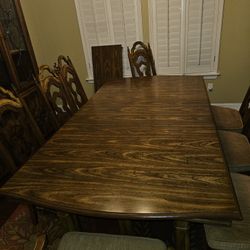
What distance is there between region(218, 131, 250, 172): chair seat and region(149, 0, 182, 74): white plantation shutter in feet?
4.97

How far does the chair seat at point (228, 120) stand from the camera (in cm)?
189

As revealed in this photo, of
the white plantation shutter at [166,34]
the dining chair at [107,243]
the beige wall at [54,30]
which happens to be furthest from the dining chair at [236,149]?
the beige wall at [54,30]

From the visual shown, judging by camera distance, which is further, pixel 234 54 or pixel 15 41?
pixel 234 54

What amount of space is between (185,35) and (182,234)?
246cm

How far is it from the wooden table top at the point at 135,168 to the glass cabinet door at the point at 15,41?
1.55 m

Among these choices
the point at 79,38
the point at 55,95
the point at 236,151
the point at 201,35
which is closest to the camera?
the point at 236,151

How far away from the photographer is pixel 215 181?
899 mm

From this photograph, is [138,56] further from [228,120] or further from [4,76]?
[4,76]

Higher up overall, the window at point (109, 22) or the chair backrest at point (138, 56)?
the window at point (109, 22)

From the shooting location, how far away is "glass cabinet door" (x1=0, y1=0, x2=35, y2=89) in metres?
2.46

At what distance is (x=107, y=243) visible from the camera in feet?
3.16

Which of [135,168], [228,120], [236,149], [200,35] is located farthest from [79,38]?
[135,168]

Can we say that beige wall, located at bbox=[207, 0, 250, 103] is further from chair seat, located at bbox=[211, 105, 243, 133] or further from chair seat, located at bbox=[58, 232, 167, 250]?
chair seat, located at bbox=[58, 232, 167, 250]

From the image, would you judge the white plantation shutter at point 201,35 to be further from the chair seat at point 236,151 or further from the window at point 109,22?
the chair seat at point 236,151
